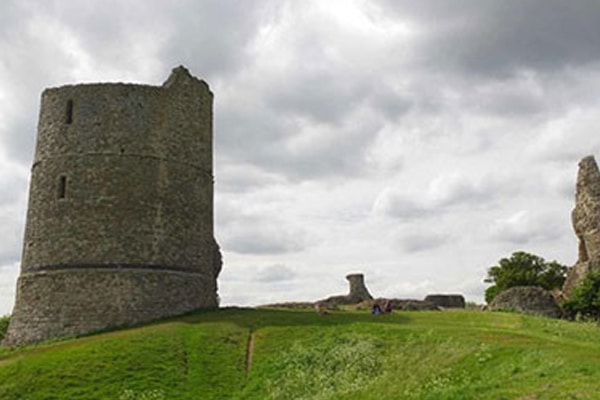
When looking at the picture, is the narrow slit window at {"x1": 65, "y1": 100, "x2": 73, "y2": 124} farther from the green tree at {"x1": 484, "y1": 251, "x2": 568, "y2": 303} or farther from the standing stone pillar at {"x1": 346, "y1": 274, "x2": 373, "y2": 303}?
the green tree at {"x1": 484, "y1": 251, "x2": 568, "y2": 303}

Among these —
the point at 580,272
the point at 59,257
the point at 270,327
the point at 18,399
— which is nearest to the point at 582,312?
the point at 580,272

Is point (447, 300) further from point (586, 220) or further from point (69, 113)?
point (69, 113)

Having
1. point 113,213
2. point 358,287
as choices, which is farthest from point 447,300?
point 113,213

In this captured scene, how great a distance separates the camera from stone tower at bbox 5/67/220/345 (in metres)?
31.2

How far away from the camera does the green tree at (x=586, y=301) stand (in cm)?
4106

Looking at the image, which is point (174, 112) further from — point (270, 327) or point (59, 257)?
point (270, 327)

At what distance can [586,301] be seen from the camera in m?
41.3

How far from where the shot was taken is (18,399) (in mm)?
20547

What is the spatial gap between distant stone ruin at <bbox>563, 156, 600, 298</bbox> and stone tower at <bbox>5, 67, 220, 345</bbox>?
24221 millimetres

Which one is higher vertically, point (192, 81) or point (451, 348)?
point (192, 81)

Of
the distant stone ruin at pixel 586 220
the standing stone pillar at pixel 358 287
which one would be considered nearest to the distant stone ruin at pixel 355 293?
the standing stone pillar at pixel 358 287

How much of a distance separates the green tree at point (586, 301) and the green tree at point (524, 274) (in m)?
19.6

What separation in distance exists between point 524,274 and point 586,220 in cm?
1822

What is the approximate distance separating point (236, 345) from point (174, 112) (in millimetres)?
13571
